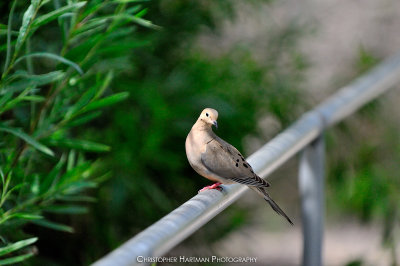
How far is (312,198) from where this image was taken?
81.3 inches

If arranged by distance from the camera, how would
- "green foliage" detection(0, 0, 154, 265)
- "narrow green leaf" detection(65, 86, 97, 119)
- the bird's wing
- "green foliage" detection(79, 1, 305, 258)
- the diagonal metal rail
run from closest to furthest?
1. the diagonal metal rail
2. the bird's wing
3. "green foliage" detection(0, 0, 154, 265)
4. "narrow green leaf" detection(65, 86, 97, 119)
5. "green foliage" detection(79, 1, 305, 258)

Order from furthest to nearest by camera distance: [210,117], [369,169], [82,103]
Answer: [369,169]
[82,103]
[210,117]

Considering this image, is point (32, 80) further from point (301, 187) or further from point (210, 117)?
point (301, 187)

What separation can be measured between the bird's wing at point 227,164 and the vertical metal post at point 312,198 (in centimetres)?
39

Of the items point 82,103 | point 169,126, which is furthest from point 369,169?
point 82,103

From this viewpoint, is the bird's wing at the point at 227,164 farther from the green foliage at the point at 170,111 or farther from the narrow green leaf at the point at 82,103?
the green foliage at the point at 170,111

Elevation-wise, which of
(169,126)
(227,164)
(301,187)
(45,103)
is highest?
(169,126)

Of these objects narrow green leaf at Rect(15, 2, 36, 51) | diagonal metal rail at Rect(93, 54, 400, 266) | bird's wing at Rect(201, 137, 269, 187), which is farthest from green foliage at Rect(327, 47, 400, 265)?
narrow green leaf at Rect(15, 2, 36, 51)

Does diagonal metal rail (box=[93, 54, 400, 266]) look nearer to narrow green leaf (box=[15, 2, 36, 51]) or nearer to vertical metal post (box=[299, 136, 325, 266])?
vertical metal post (box=[299, 136, 325, 266])

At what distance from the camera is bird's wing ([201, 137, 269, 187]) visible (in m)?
1.62

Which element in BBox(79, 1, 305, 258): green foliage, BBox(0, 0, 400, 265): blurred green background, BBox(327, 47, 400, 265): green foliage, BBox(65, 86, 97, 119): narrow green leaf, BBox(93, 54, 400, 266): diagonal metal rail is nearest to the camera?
BBox(93, 54, 400, 266): diagonal metal rail

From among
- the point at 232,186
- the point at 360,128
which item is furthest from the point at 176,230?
the point at 360,128

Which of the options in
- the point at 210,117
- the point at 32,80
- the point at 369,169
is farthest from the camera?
the point at 369,169

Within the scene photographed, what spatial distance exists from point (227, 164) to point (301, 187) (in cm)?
48
